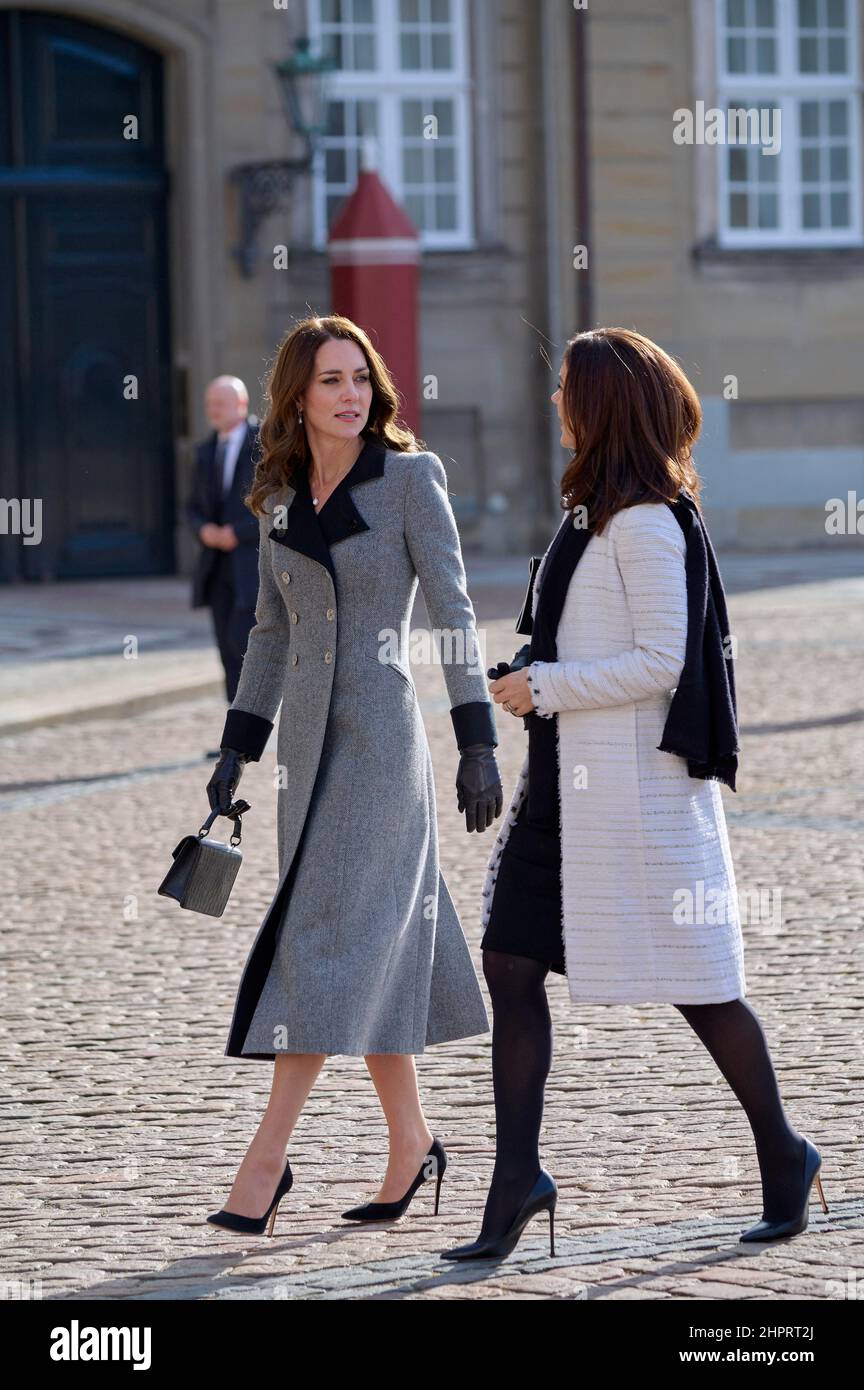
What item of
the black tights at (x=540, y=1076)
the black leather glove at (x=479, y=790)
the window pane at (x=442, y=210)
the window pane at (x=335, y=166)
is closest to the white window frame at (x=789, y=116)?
the window pane at (x=442, y=210)

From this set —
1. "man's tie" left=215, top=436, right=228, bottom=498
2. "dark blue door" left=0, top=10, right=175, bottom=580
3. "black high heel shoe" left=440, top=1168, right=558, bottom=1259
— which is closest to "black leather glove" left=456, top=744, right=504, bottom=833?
"black high heel shoe" left=440, top=1168, right=558, bottom=1259

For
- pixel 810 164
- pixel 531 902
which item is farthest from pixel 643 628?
pixel 810 164

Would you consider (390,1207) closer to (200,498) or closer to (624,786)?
(624,786)

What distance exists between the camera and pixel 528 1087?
429 centimetres

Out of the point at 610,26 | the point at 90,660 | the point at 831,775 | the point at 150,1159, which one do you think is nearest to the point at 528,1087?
the point at 150,1159

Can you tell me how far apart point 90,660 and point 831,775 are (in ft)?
19.7

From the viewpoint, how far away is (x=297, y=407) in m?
4.64

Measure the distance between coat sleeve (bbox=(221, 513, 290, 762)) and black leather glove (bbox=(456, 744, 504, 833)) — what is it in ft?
1.68

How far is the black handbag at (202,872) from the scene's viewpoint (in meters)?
4.63

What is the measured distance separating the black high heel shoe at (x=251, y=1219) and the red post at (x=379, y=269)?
15630mm

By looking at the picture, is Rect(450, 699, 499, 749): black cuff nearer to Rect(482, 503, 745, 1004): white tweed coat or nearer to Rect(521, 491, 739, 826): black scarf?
Rect(521, 491, 739, 826): black scarf

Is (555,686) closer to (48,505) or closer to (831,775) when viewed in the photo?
(831,775)

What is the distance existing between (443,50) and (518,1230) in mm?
18922
